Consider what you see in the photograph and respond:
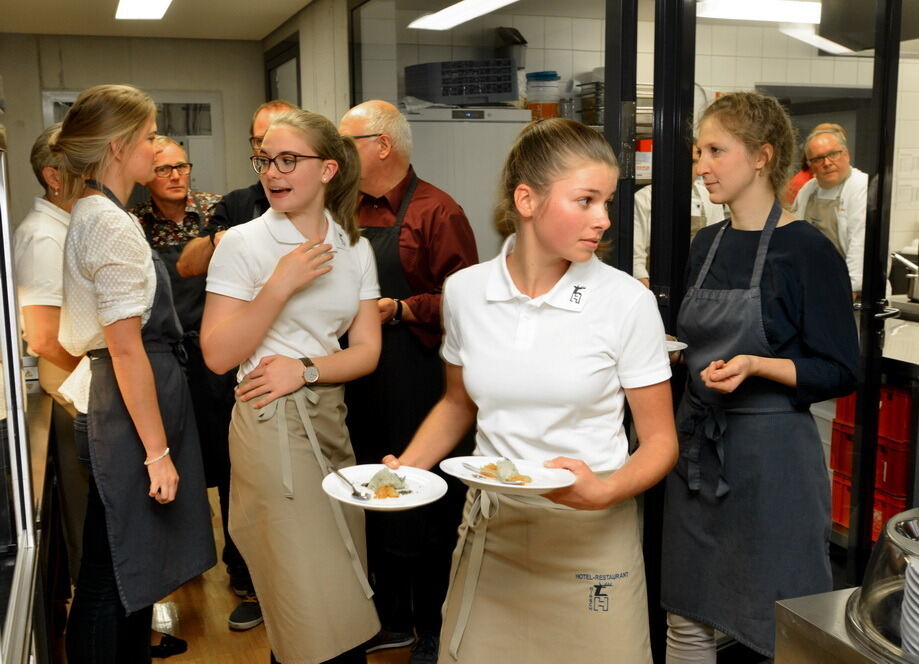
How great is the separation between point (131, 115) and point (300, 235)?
48cm

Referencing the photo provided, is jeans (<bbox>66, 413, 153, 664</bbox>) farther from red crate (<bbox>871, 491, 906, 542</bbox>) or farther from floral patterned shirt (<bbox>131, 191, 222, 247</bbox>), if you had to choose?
red crate (<bbox>871, 491, 906, 542</bbox>)

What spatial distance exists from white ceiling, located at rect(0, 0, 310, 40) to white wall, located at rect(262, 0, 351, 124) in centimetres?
13

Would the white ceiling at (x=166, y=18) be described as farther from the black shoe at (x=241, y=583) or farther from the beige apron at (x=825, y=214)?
the black shoe at (x=241, y=583)

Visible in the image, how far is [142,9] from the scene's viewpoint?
6.20 m

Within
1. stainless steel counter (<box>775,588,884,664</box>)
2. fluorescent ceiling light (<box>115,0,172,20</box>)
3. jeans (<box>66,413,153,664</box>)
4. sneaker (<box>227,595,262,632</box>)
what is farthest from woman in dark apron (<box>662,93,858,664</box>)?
fluorescent ceiling light (<box>115,0,172,20</box>)

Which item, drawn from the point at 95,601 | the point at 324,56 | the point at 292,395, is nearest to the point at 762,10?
the point at 292,395

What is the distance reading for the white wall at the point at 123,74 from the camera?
24.1ft

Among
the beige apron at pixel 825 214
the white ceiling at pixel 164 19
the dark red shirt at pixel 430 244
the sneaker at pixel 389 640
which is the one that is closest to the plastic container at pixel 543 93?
the dark red shirt at pixel 430 244

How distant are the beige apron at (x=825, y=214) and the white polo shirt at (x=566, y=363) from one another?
1.23 meters

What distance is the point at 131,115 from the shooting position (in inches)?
86.3

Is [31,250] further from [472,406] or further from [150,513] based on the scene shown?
[472,406]

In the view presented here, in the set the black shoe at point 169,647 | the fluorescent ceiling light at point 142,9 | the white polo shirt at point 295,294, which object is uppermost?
the fluorescent ceiling light at point 142,9

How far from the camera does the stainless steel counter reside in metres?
1.13

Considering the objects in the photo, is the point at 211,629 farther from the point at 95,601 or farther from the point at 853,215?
the point at 853,215
